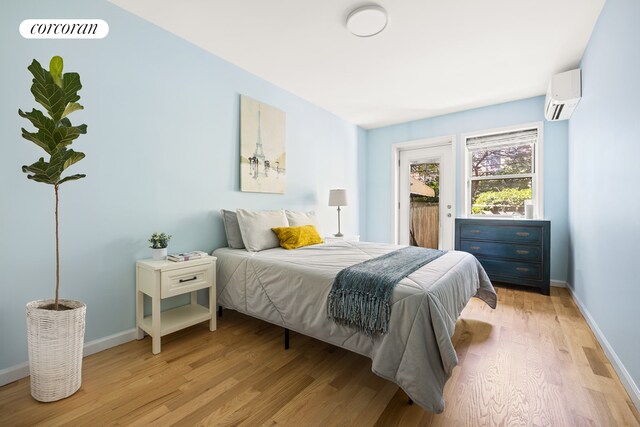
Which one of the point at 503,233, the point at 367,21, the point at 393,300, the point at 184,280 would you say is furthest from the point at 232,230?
the point at 503,233

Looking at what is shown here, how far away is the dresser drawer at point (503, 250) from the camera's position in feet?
11.2

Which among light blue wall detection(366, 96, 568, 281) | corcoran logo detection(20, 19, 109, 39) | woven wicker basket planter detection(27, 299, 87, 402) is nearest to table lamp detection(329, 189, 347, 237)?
light blue wall detection(366, 96, 568, 281)

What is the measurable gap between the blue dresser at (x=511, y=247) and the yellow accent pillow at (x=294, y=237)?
2.26m

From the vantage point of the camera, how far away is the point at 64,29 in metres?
1.87

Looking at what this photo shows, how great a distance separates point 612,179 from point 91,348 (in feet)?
12.5

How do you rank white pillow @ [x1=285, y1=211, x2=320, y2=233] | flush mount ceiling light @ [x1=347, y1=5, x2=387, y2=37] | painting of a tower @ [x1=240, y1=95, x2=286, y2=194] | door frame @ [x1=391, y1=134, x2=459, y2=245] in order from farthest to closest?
door frame @ [x1=391, y1=134, x2=459, y2=245], white pillow @ [x1=285, y1=211, x2=320, y2=233], painting of a tower @ [x1=240, y1=95, x2=286, y2=194], flush mount ceiling light @ [x1=347, y1=5, x2=387, y2=37]

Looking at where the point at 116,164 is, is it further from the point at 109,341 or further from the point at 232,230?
the point at 109,341

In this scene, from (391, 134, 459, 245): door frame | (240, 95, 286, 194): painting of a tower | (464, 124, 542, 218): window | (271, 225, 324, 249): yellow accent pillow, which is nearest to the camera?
(271, 225, 324, 249): yellow accent pillow

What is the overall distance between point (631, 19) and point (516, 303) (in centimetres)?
257

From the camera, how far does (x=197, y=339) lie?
2.23 metres

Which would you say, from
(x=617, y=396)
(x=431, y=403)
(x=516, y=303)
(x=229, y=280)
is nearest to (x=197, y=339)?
(x=229, y=280)

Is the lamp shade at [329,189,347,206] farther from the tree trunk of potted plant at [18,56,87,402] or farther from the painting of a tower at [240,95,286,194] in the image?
the tree trunk of potted plant at [18,56,87,402]

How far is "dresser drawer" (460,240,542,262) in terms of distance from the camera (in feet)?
11.2

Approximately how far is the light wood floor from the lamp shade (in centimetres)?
211
